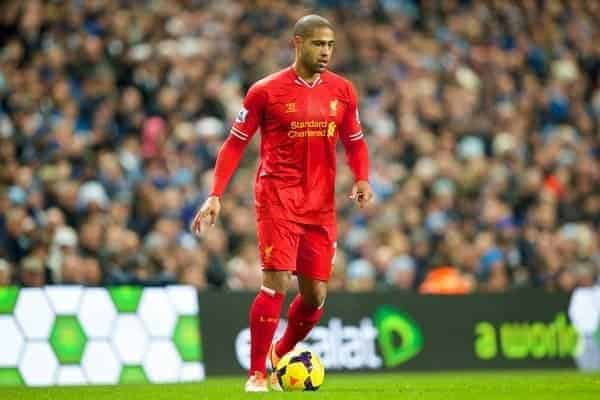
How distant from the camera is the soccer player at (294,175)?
10.4 m

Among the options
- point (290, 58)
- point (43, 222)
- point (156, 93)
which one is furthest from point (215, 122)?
point (43, 222)

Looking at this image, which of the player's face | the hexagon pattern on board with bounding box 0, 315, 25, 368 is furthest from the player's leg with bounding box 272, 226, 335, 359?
the hexagon pattern on board with bounding box 0, 315, 25, 368

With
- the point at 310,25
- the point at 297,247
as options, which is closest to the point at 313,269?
the point at 297,247

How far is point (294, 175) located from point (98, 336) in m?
4.40

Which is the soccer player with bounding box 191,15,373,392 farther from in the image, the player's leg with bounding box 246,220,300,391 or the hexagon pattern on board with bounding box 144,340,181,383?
the hexagon pattern on board with bounding box 144,340,181,383

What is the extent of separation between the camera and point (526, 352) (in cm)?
1689

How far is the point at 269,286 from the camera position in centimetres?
1045

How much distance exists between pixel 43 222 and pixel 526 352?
5923mm

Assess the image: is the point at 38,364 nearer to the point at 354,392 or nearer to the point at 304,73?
the point at 354,392

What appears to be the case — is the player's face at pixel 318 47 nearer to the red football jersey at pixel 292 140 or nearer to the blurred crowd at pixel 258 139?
the red football jersey at pixel 292 140

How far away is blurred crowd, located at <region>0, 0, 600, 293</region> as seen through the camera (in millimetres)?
16359

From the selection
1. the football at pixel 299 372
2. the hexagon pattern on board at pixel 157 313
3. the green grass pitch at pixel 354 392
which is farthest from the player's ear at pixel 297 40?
the hexagon pattern on board at pixel 157 313

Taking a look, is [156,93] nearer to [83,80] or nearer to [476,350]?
[83,80]

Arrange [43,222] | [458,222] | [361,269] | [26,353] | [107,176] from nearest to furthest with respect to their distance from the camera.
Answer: [26,353] → [43,222] → [107,176] → [361,269] → [458,222]
